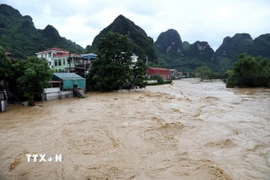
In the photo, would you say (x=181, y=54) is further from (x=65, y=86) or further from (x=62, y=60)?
(x=65, y=86)

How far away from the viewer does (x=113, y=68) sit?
70.8ft

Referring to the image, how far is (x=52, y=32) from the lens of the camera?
4859 cm

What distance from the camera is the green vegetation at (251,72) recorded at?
87.1ft

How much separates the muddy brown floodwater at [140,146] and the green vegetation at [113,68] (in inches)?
443

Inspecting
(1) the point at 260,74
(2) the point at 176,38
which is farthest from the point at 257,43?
(1) the point at 260,74

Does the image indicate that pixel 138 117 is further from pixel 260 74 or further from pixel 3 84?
pixel 260 74

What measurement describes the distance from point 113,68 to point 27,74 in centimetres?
962

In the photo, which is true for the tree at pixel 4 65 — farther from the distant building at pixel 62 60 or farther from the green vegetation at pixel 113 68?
the distant building at pixel 62 60

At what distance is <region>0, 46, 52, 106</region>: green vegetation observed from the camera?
1380 centimetres

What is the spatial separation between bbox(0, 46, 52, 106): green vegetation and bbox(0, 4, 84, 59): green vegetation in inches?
987

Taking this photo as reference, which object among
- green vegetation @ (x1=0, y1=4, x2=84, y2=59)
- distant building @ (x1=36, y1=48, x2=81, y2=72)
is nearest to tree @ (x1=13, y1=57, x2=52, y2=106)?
distant building @ (x1=36, y1=48, x2=81, y2=72)

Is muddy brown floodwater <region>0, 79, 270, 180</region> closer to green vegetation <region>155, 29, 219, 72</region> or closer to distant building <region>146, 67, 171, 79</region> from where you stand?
distant building <region>146, 67, 171, 79</region>

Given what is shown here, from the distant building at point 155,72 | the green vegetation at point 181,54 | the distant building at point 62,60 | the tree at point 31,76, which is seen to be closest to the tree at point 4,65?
the tree at point 31,76

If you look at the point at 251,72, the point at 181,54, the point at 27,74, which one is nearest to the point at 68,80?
the point at 27,74
